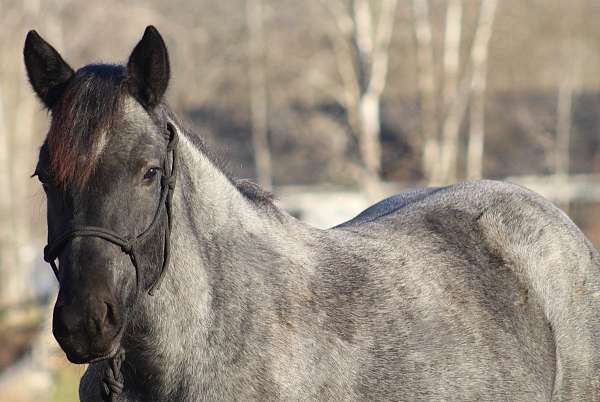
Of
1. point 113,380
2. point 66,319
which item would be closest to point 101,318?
point 66,319

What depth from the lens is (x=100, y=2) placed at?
27.8 m

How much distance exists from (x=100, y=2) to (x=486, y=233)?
23.9 m

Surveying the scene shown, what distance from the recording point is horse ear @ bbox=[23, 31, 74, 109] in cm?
388

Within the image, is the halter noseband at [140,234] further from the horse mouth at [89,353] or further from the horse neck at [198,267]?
the horse mouth at [89,353]

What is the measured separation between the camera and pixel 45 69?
390cm

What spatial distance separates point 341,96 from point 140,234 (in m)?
25.0

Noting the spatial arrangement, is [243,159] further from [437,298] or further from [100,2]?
[437,298]

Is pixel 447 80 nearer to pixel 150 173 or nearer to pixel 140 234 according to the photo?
pixel 150 173

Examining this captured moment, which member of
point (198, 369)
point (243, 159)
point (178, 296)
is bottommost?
Answer: point (243, 159)

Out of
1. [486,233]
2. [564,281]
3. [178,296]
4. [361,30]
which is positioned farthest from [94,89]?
[361,30]

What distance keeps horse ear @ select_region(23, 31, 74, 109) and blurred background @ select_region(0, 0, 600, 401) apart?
16.0 m

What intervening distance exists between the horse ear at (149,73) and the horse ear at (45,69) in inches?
10.0

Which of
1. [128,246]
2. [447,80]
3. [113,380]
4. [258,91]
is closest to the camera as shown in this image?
[128,246]

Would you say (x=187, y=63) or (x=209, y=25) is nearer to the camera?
(x=187, y=63)
